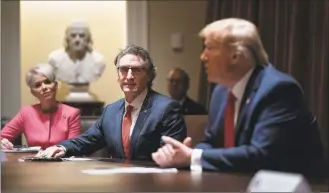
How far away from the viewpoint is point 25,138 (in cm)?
108

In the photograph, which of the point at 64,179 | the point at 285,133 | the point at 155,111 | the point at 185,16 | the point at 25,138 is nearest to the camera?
the point at 285,133

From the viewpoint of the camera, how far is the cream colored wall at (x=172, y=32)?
1071 mm

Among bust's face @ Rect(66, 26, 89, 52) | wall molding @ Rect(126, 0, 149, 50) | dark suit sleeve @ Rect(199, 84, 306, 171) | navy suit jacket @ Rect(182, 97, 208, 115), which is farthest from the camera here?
bust's face @ Rect(66, 26, 89, 52)

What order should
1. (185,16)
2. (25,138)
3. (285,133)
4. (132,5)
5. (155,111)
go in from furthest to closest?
(132,5)
(185,16)
(25,138)
(155,111)
(285,133)

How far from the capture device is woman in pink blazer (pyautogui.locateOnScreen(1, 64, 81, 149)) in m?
1.05

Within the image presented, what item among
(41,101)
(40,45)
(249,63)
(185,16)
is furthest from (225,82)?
(40,45)

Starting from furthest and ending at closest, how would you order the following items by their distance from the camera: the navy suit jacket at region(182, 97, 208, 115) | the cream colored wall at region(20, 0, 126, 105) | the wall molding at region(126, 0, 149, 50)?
the wall molding at region(126, 0, 149, 50) < the cream colored wall at region(20, 0, 126, 105) < the navy suit jacket at region(182, 97, 208, 115)

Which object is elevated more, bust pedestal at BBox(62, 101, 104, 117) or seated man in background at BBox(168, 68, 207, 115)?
seated man in background at BBox(168, 68, 207, 115)

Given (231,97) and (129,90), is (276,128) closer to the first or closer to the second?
(231,97)

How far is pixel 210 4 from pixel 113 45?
239mm

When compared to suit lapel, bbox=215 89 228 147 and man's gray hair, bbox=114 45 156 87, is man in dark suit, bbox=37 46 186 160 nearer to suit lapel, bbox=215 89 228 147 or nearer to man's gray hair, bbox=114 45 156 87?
man's gray hair, bbox=114 45 156 87

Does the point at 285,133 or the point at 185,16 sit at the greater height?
the point at 185,16

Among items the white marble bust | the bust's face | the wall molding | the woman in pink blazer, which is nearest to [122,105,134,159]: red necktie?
the woman in pink blazer

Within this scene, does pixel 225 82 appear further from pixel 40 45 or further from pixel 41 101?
pixel 40 45
